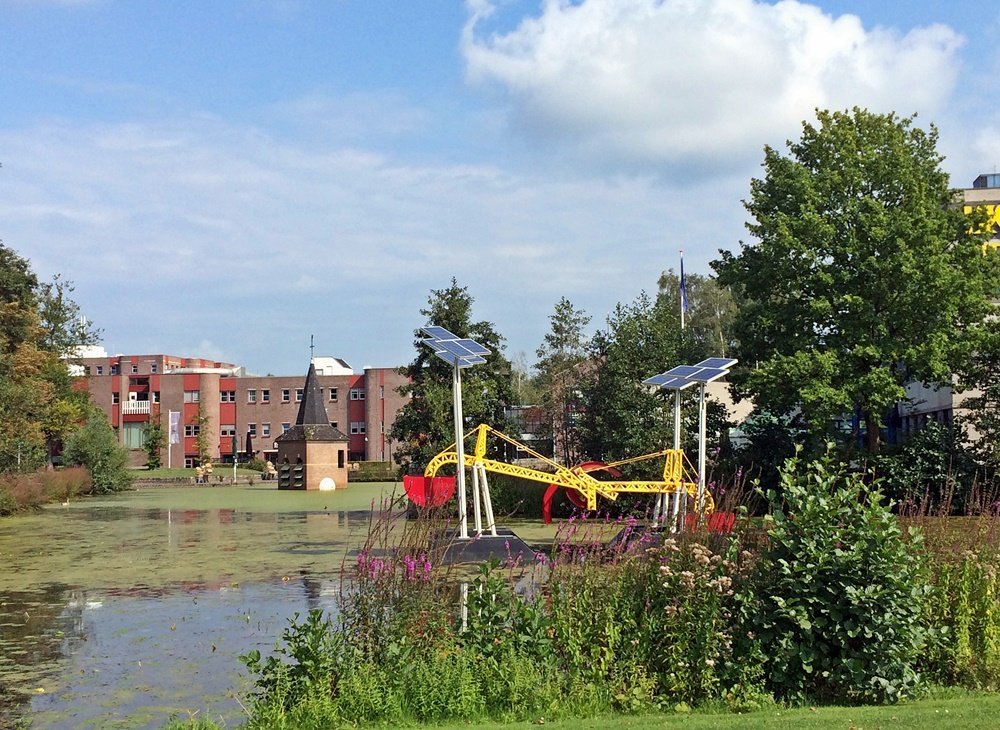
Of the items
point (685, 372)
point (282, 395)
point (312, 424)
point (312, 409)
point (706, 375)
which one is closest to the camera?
point (706, 375)

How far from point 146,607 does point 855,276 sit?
71.6 ft

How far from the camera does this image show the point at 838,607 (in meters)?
8.14

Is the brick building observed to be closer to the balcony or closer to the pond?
the balcony

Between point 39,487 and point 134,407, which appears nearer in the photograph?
point 39,487

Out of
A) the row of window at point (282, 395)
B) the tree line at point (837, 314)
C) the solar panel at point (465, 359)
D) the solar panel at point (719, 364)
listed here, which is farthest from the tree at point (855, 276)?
the row of window at point (282, 395)

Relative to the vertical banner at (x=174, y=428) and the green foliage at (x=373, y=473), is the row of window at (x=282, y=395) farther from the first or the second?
the green foliage at (x=373, y=473)

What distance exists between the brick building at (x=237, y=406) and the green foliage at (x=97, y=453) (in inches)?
1621

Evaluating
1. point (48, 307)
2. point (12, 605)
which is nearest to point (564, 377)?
point (12, 605)

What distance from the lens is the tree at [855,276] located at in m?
28.1

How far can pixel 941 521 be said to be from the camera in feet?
32.4

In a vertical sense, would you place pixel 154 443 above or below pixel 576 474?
above

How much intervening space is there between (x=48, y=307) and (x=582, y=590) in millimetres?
70136

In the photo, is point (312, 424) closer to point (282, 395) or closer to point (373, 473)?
point (373, 473)

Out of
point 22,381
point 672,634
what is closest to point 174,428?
point 22,381
